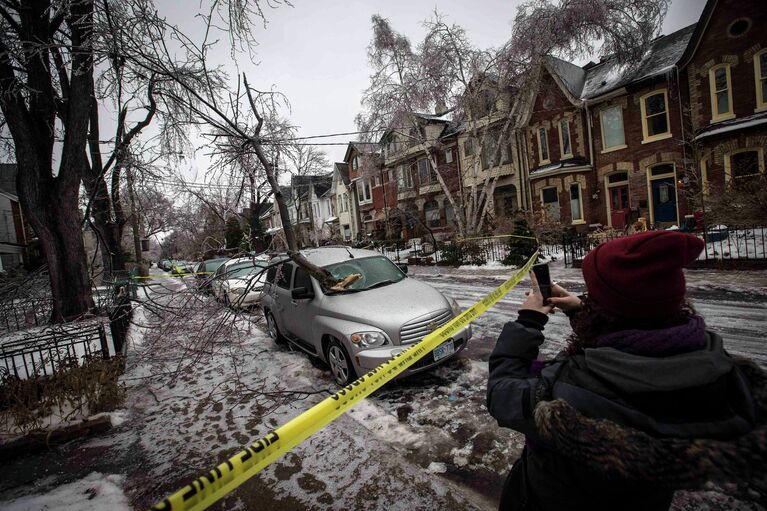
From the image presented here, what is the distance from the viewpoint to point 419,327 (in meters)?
4.43

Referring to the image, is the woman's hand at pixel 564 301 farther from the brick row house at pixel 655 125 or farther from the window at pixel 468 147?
the window at pixel 468 147

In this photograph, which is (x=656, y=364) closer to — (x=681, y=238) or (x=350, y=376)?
(x=681, y=238)

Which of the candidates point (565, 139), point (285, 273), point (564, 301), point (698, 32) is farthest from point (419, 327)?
point (565, 139)

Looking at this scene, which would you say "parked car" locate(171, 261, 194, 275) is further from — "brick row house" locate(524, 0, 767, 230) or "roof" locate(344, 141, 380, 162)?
"brick row house" locate(524, 0, 767, 230)

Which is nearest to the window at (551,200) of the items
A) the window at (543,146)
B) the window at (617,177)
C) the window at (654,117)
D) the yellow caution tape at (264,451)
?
the window at (543,146)

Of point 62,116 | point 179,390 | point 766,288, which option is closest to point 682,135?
point 766,288

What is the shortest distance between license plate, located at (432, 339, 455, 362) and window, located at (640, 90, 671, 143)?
18.1 metres

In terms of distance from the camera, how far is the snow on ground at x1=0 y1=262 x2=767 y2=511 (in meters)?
2.86

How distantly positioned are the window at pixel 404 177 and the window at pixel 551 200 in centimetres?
1204

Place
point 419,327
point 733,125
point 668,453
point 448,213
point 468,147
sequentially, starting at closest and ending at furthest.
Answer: point 668,453 < point 419,327 < point 733,125 < point 468,147 < point 448,213

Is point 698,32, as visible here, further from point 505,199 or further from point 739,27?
point 505,199

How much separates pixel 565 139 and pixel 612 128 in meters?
2.45

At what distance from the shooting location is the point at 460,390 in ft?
14.0

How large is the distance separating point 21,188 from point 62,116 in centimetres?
211
